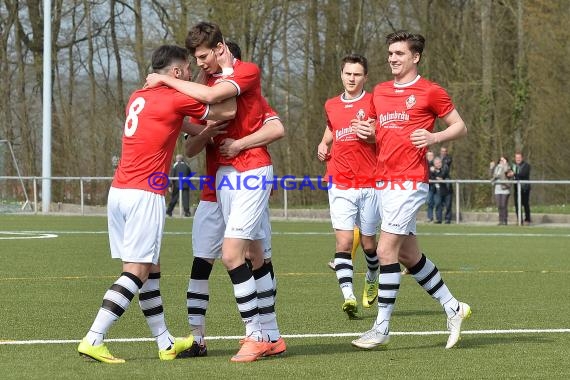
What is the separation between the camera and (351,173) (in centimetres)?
1119

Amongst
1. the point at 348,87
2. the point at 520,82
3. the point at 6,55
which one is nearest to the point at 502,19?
the point at 520,82

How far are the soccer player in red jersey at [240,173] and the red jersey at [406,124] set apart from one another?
1.08 meters

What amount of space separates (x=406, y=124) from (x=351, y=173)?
98.2 inches

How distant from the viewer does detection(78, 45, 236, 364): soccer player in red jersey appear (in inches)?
296

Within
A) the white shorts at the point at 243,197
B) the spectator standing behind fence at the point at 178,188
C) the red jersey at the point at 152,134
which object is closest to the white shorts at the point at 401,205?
the white shorts at the point at 243,197

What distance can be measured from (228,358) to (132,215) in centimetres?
115

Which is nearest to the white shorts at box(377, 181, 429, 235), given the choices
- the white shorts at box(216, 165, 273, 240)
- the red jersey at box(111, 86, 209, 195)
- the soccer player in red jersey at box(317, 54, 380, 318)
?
the white shorts at box(216, 165, 273, 240)

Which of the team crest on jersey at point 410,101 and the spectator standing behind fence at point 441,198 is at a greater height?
the team crest on jersey at point 410,101

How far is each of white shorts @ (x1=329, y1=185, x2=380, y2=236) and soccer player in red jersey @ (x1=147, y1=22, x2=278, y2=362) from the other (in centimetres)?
317

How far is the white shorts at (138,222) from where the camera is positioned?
754cm

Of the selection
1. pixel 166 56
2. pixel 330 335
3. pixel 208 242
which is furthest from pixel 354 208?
pixel 166 56

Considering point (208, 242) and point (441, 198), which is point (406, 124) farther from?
point (441, 198)

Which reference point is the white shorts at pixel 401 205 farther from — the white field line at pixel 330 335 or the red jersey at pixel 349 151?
the red jersey at pixel 349 151

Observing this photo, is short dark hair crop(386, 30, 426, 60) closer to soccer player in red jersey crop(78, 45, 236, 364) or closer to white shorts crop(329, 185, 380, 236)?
soccer player in red jersey crop(78, 45, 236, 364)
